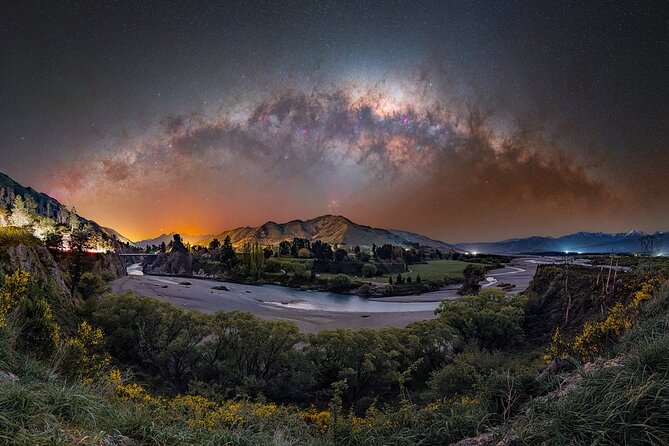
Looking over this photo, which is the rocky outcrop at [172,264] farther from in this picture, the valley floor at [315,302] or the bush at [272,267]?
the valley floor at [315,302]

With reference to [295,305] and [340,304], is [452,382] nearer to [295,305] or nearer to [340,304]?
[295,305]

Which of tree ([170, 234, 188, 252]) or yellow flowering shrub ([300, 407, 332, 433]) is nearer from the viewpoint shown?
yellow flowering shrub ([300, 407, 332, 433])

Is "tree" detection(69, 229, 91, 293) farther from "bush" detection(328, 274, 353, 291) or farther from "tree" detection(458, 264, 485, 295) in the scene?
"bush" detection(328, 274, 353, 291)

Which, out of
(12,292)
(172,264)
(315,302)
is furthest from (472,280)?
(172,264)

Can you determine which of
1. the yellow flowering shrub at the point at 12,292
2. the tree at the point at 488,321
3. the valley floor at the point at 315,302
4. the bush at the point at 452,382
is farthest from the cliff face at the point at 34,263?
the tree at the point at 488,321

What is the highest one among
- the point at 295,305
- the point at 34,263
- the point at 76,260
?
the point at 34,263

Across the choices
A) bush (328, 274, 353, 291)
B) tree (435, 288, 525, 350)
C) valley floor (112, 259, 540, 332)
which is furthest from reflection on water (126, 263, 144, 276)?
tree (435, 288, 525, 350)

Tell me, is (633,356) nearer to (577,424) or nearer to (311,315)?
(577,424)

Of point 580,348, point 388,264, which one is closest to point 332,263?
point 388,264

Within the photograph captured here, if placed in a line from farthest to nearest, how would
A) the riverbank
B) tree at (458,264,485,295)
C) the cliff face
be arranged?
1. tree at (458,264,485,295)
2. the riverbank
3. the cliff face

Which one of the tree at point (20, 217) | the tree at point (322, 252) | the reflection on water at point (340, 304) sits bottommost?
the reflection on water at point (340, 304)
